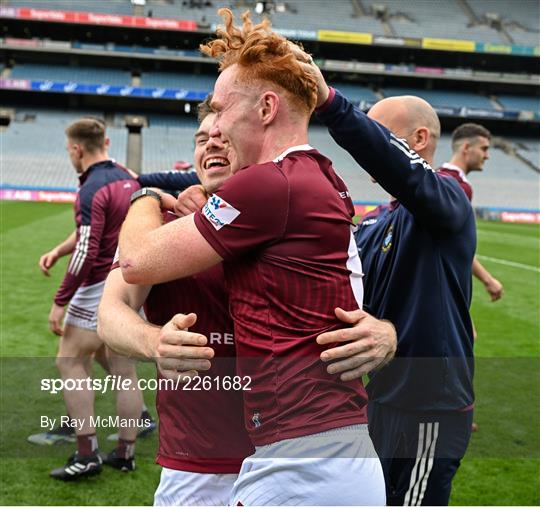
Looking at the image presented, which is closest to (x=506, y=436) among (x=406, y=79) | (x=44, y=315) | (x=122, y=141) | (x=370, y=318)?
(x=370, y=318)

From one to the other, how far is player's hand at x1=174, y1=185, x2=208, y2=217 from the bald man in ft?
2.93

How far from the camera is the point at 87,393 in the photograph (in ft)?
A: 13.9

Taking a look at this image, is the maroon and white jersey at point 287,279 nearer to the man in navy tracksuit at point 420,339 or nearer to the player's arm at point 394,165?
the player's arm at point 394,165

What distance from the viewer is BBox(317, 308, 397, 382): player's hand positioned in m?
1.62

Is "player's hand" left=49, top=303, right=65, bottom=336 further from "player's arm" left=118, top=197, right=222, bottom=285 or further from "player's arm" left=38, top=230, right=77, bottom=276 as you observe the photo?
"player's arm" left=118, top=197, right=222, bottom=285

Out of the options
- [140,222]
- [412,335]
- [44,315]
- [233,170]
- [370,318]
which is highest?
[233,170]

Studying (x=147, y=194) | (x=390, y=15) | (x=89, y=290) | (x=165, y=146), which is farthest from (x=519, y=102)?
(x=147, y=194)

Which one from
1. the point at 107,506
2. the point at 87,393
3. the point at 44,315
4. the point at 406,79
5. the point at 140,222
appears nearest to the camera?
the point at 140,222

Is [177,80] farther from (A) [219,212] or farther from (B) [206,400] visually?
(A) [219,212]

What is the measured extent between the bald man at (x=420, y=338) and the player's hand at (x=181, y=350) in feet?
3.87

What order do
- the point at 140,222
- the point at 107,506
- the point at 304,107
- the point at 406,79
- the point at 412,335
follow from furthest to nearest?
the point at 406,79
the point at 107,506
the point at 412,335
the point at 140,222
the point at 304,107

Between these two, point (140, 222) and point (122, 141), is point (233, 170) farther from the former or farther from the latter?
point (122, 141)

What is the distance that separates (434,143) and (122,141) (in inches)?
1368

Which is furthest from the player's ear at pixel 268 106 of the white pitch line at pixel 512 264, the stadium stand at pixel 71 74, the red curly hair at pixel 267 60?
the stadium stand at pixel 71 74
